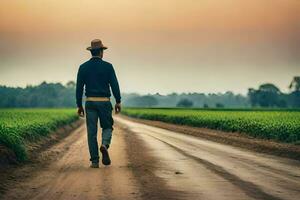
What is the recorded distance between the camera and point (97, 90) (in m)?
11.0

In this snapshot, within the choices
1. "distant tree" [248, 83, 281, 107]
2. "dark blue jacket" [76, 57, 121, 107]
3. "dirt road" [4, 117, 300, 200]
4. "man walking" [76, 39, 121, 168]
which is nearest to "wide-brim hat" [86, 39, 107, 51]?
"man walking" [76, 39, 121, 168]

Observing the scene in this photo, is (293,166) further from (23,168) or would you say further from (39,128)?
(39,128)

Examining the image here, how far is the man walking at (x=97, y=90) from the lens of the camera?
10.9 metres

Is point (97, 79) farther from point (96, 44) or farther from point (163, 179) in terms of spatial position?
point (163, 179)

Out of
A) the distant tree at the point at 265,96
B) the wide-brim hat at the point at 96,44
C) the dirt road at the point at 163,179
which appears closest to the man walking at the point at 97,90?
the wide-brim hat at the point at 96,44

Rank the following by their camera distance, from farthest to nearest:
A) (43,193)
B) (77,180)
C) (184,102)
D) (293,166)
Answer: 1. (184,102)
2. (293,166)
3. (77,180)
4. (43,193)

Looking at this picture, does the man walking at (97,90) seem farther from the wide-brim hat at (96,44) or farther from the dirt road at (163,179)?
the dirt road at (163,179)

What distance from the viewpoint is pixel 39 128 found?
2069 cm

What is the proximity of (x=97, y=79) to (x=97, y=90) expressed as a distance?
240mm

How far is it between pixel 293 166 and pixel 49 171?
5361 mm

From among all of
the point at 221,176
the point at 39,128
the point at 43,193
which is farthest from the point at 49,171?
the point at 39,128

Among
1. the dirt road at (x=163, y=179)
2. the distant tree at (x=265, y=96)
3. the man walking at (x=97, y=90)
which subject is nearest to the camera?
the dirt road at (x=163, y=179)

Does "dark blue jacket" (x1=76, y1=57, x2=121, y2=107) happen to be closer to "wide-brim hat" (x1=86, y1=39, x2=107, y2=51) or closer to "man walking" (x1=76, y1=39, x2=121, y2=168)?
"man walking" (x1=76, y1=39, x2=121, y2=168)

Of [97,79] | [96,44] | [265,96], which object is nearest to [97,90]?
[97,79]
